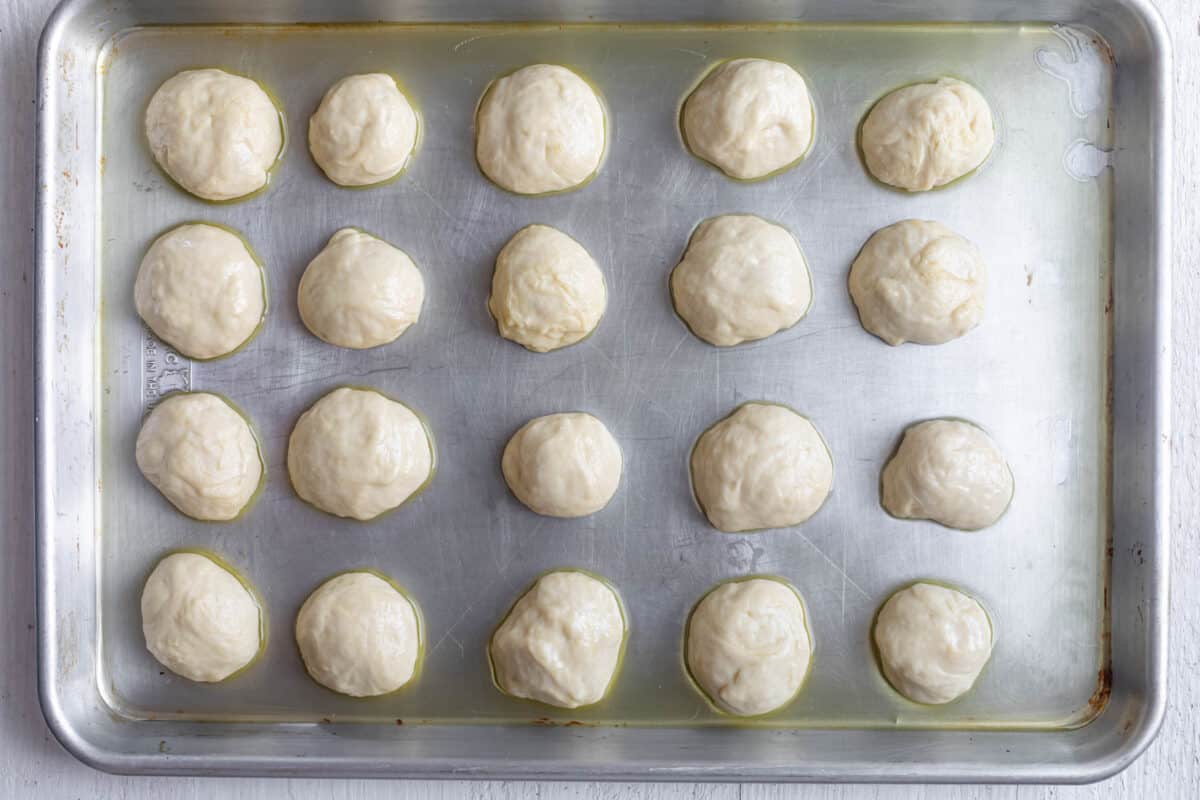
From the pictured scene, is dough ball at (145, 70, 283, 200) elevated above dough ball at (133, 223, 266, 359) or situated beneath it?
elevated above

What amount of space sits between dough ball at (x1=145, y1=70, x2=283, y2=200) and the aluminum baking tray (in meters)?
0.04

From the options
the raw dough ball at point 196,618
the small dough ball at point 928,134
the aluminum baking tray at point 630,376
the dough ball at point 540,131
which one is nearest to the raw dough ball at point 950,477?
the aluminum baking tray at point 630,376

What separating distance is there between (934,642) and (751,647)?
0.91ft

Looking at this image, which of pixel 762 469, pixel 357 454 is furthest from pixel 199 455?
pixel 762 469

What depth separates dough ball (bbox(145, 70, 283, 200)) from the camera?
1408 mm

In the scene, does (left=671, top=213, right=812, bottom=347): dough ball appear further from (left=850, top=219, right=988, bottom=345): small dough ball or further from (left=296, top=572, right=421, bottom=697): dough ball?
(left=296, top=572, right=421, bottom=697): dough ball

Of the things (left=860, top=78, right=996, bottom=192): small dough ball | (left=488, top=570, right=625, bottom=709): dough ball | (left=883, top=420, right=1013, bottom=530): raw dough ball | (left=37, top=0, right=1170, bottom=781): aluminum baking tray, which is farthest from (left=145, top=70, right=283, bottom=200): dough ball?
(left=883, top=420, right=1013, bottom=530): raw dough ball

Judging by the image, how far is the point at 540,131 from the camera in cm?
139

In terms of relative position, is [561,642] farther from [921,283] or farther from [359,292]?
[921,283]

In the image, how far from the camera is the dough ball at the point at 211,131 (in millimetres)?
1408

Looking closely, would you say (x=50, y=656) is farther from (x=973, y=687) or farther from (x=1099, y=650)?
(x=1099, y=650)

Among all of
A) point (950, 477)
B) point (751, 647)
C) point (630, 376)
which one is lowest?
point (751, 647)

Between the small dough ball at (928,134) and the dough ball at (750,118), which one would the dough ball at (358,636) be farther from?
the small dough ball at (928,134)

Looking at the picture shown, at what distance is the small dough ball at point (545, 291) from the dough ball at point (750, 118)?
0.26 meters
